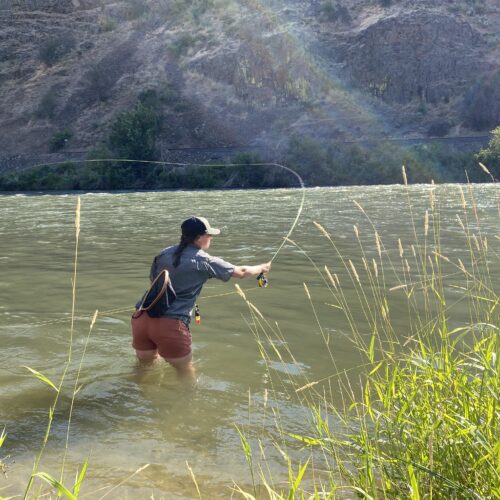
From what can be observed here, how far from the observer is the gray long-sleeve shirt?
5.74 metres

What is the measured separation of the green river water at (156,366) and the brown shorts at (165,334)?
29 cm

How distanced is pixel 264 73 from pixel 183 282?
238ft

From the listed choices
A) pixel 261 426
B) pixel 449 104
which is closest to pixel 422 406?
pixel 261 426

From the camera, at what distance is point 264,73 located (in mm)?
75750

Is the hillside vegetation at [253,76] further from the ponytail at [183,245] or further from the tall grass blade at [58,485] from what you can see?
the tall grass blade at [58,485]

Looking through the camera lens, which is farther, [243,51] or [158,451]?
[243,51]

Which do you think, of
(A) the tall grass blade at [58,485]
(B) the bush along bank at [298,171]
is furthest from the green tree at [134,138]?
(A) the tall grass blade at [58,485]

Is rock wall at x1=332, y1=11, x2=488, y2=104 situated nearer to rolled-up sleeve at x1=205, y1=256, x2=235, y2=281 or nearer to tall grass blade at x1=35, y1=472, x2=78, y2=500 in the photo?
rolled-up sleeve at x1=205, y1=256, x2=235, y2=281

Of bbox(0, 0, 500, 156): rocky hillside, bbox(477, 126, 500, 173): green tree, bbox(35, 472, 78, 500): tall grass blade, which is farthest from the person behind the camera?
bbox(0, 0, 500, 156): rocky hillside

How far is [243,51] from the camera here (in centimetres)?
7812

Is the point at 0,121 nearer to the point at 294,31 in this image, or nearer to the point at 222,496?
the point at 294,31

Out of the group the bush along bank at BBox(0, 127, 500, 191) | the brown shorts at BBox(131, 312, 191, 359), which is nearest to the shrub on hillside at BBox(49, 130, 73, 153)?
the bush along bank at BBox(0, 127, 500, 191)

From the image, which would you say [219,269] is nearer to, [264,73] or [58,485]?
[58,485]

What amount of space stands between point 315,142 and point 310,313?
150 feet
